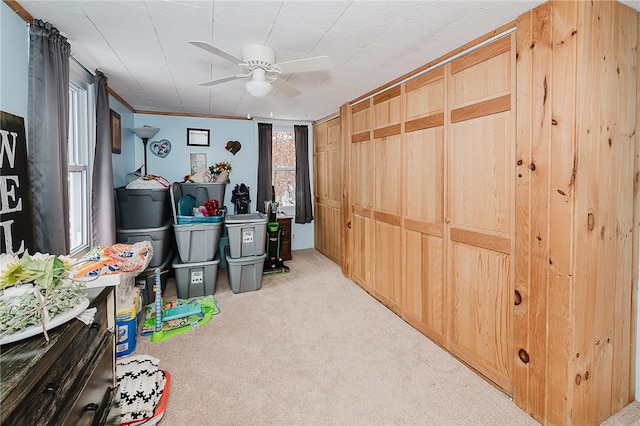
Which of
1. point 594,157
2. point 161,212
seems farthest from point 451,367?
point 161,212

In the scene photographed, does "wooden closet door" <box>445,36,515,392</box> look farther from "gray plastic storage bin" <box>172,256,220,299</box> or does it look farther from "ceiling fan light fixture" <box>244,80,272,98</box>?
"gray plastic storage bin" <box>172,256,220,299</box>

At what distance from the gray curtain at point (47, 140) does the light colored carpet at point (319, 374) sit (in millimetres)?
1210

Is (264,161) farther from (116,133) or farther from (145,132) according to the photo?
(116,133)

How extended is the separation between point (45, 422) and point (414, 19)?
237 cm

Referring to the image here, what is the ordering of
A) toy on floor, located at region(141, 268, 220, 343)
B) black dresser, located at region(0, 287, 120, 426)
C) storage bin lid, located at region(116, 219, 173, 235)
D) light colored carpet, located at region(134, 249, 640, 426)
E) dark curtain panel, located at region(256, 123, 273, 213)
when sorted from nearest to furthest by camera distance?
1. black dresser, located at region(0, 287, 120, 426)
2. light colored carpet, located at region(134, 249, 640, 426)
3. toy on floor, located at region(141, 268, 220, 343)
4. storage bin lid, located at region(116, 219, 173, 235)
5. dark curtain panel, located at region(256, 123, 273, 213)

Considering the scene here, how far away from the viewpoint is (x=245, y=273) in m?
3.82

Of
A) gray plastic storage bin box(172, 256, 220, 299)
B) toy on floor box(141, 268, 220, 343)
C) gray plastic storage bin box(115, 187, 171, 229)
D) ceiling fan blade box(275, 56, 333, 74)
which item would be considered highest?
ceiling fan blade box(275, 56, 333, 74)

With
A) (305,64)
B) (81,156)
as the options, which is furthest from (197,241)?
(305,64)

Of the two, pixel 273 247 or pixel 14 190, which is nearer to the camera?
pixel 14 190

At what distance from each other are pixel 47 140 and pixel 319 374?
2266 millimetres

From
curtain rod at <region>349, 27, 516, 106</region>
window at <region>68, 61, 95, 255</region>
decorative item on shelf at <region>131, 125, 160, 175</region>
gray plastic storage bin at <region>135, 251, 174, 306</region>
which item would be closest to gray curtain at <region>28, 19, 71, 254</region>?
window at <region>68, 61, 95, 255</region>

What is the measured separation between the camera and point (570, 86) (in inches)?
62.4

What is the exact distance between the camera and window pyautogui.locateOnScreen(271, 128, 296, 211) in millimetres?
5441

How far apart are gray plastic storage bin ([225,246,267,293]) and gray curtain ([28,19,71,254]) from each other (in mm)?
1904
